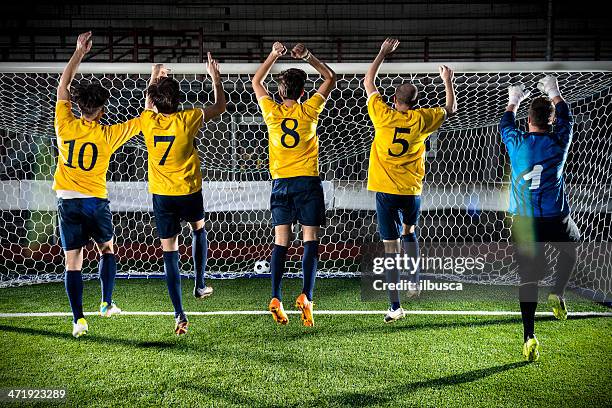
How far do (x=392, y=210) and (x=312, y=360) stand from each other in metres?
1.38

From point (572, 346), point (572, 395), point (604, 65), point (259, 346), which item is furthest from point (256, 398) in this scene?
point (604, 65)

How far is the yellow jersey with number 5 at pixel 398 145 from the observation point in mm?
3834

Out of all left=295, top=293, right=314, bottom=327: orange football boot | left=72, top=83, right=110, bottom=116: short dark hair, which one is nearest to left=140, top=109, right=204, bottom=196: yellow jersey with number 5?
left=72, top=83, right=110, bottom=116: short dark hair

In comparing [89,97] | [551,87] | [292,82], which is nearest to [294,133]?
[292,82]

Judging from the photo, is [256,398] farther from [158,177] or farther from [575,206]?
[575,206]

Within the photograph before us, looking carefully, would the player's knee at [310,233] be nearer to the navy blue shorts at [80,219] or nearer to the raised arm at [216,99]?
the raised arm at [216,99]

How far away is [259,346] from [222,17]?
1237 centimetres

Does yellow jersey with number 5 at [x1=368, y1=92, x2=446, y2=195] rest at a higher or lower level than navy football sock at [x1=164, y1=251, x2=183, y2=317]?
higher

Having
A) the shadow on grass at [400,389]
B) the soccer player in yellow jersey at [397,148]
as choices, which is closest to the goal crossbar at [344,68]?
the soccer player in yellow jersey at [397,148]

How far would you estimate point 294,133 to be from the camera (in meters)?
3.65

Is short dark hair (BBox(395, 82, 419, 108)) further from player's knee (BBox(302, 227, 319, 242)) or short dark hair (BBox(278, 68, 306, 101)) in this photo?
player's knee (BBox(302, 227, 319, 242))

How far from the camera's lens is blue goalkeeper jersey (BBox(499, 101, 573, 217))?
3.66 metres

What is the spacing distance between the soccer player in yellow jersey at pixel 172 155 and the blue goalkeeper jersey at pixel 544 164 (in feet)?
7.59

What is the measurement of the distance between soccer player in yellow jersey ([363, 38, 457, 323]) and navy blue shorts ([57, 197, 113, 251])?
7.13 ft
